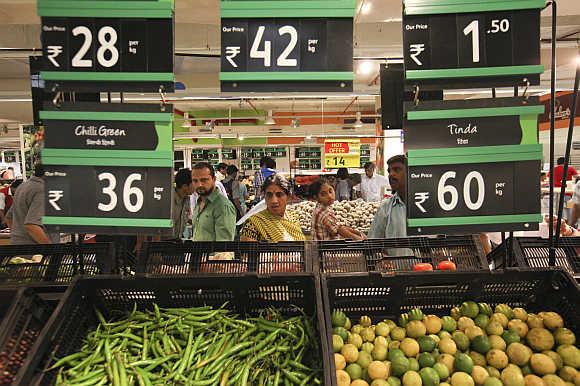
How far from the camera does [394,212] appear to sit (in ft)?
12.4

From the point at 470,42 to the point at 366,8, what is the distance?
502cm

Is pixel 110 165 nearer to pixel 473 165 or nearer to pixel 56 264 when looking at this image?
pixel 56 264

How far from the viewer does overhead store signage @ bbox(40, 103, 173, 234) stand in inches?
70.0

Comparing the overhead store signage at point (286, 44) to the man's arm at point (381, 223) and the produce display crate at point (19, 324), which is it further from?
the man's arm at point (381, 223)

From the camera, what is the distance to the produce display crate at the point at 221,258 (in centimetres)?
241

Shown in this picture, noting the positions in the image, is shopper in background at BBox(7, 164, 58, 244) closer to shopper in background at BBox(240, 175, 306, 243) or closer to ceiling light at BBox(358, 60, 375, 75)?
shopper in background at BBox(240, 175, 306, 243)

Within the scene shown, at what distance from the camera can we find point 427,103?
1812 mm

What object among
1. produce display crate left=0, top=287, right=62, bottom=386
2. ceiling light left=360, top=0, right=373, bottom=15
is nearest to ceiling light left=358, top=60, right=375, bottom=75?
ceiling light left=360, top=0, right=373, bottom=15

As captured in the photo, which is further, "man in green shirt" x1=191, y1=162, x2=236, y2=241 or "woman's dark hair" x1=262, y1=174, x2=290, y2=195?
"man in green shirt" x1=191, y1=162, x2=236, y2=241

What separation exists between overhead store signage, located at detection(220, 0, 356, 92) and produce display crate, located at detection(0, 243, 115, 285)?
1.25m

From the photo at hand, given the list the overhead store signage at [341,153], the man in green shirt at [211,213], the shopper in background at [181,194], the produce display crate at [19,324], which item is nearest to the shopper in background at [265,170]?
the overhead store signage at [341,153]

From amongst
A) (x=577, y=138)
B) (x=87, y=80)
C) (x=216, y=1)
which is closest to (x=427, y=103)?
(x=87, y=80)

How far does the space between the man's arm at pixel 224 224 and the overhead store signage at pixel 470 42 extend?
298 cm

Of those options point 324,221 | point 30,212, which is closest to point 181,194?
point 30,212
